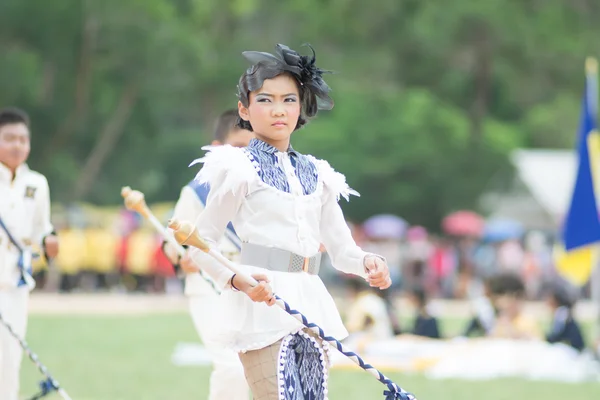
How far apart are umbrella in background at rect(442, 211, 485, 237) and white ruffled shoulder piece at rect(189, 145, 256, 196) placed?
2595 cm

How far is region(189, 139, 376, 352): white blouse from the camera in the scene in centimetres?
503

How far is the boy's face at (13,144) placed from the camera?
7.27m

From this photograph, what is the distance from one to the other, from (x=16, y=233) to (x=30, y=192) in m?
0.26

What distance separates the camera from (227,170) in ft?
16.7

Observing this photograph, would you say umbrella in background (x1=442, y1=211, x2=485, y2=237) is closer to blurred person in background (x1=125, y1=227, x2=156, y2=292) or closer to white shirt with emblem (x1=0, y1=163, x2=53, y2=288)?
blurred person in background (x1=125, y1=227, x2=156, y2=292)

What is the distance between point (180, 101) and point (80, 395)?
2754 cm

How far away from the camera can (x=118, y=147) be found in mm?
34750

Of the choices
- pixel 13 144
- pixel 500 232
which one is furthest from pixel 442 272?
pixel 13 144

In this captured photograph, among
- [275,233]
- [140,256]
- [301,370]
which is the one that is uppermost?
[140,256]

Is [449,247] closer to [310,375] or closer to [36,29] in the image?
[36,29]

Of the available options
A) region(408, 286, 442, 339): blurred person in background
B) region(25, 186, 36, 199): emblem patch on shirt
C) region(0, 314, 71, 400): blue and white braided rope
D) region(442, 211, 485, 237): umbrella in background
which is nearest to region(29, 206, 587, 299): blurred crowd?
region(442, 211, 485, 237): umbrella in background

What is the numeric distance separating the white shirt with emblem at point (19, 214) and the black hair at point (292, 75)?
98.9 inches

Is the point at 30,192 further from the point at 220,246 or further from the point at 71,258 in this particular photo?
the point at 71,258

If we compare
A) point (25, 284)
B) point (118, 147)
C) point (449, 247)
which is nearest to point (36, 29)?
point (118, 147)
